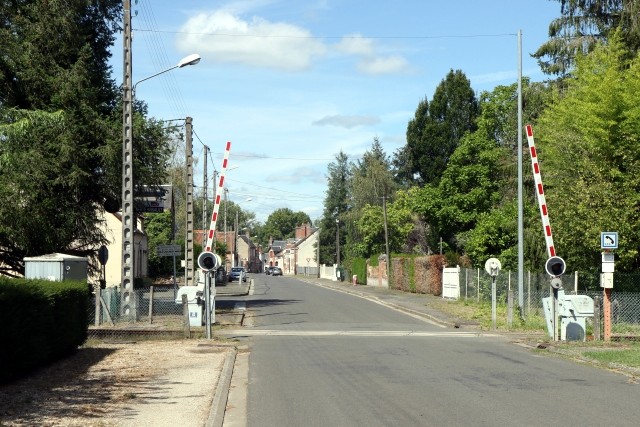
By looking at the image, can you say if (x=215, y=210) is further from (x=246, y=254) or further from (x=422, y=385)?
(x=246, y=254)

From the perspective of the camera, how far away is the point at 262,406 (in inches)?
425

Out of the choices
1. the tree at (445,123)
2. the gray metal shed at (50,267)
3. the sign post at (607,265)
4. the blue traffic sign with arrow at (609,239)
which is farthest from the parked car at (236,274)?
the blue traffic sign with arrow at (609,239)

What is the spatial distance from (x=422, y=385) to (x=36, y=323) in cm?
640

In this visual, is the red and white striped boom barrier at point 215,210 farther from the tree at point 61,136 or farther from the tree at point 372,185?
the tree at point 372,185

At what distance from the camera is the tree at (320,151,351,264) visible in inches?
4230

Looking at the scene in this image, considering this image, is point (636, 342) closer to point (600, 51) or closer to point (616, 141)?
point (616, 141)

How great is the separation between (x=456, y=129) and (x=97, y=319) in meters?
42.0

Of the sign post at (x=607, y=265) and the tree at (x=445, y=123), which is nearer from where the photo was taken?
the sign post at (x=607, y=265)

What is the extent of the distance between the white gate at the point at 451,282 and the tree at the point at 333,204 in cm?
6087

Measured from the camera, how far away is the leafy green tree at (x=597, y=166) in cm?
2731

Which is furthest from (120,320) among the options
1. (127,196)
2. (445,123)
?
(445,123)

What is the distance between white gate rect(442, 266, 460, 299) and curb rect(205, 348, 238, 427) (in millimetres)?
27487

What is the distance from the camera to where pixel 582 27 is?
3869cm

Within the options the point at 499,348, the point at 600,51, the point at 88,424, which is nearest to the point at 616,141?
the point at 600,51
